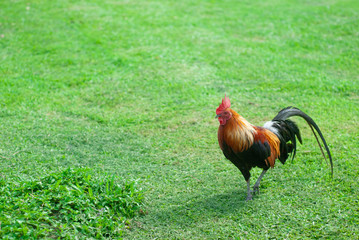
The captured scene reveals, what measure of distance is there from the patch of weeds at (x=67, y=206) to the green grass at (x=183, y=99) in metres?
0.11

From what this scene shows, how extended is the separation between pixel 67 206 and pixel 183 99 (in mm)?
4249

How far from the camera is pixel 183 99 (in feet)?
26.0

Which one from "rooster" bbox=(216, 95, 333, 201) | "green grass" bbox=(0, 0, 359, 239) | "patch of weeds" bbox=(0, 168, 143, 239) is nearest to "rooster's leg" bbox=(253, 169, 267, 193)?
"rooster" bbox=(216, 95, 333, 201)

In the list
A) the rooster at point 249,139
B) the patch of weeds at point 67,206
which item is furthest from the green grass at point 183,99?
the rooster at point 249,139

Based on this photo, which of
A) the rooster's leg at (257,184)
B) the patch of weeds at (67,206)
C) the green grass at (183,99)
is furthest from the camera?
the rooster's leg at (257,184)

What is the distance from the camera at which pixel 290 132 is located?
16.5ft

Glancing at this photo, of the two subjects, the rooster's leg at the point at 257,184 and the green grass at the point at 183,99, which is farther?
the rooster's leg at the point at 257,184

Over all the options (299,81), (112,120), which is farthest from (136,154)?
(299,81)

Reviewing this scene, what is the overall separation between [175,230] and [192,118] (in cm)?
314

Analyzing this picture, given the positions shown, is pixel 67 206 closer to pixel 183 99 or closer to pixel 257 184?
pixel 257 184

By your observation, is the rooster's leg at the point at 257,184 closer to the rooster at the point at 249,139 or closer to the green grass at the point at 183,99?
the rooster at the point at 249,139

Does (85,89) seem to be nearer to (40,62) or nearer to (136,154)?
(40,62)

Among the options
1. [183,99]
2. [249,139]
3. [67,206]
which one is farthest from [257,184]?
[183,99]

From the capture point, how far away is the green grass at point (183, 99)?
4.74 m
